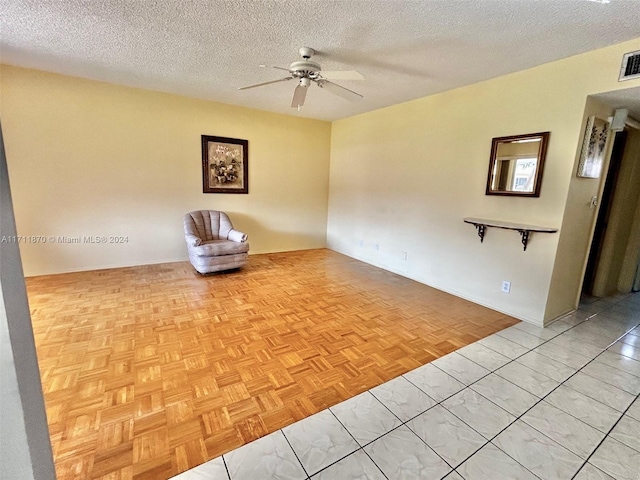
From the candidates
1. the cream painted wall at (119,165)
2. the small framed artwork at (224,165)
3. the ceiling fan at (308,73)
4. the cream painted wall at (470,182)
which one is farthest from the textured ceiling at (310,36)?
the small framed artwork at (224,165)

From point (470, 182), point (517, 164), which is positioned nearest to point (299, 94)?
point (470, 182)

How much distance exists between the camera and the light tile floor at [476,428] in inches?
54.3

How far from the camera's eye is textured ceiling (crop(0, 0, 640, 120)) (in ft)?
6.45

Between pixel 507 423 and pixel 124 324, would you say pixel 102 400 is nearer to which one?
pixel 124 324

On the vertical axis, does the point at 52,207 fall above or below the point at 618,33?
below

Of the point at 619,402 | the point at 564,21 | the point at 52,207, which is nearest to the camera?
the point at 619,402

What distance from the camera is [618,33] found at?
7.07 feet

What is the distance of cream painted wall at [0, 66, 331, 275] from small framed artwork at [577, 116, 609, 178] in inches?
158

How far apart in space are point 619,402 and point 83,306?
4.42 metres

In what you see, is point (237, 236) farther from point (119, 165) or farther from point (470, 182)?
point (470, 182)

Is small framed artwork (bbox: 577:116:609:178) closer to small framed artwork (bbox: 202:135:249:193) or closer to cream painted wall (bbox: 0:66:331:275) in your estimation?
cream painted wall (bbox: 0:66:331:275)

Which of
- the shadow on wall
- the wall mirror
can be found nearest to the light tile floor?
the wall mirror

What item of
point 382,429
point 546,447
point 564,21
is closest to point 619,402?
point 546,447

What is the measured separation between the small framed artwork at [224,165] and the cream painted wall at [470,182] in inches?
74.2
